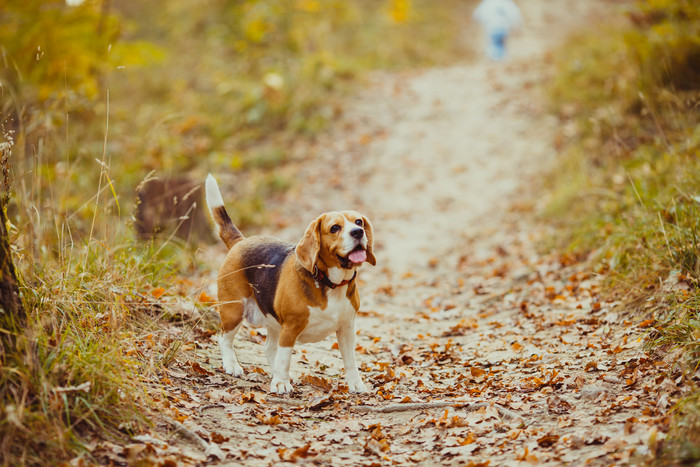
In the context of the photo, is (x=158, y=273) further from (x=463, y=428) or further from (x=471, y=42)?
Answer: (x=471, y=42)

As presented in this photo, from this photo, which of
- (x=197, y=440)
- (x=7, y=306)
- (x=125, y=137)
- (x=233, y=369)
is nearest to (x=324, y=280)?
(x=233, y=369)

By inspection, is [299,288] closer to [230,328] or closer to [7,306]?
[230,328]

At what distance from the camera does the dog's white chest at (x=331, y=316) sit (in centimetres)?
444

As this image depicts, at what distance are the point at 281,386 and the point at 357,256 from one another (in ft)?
3.83

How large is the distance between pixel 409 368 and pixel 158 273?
2.46 meters

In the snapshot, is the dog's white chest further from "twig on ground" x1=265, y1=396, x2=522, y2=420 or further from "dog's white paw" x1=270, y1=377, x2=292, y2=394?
"twig on ground" x1=265, y1=396, x2=522, y2=420

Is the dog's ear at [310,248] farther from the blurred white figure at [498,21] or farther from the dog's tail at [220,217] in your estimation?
the blurred white figure at [498,21]

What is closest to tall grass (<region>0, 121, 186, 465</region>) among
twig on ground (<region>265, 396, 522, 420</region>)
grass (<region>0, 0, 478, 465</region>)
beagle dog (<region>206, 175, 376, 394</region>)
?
grass (<region>0, 0, 478, 465</region>)

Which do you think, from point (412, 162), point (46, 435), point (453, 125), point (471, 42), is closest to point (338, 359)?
point (46, 435)

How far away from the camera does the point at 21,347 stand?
10.8 ft

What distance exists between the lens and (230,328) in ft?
16.0

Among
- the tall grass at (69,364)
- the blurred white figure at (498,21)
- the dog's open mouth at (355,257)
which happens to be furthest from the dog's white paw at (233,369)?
the blurred white figure at (498,21)

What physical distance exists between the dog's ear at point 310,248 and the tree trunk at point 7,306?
1820mm

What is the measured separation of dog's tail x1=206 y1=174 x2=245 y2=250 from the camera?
16.5ft
